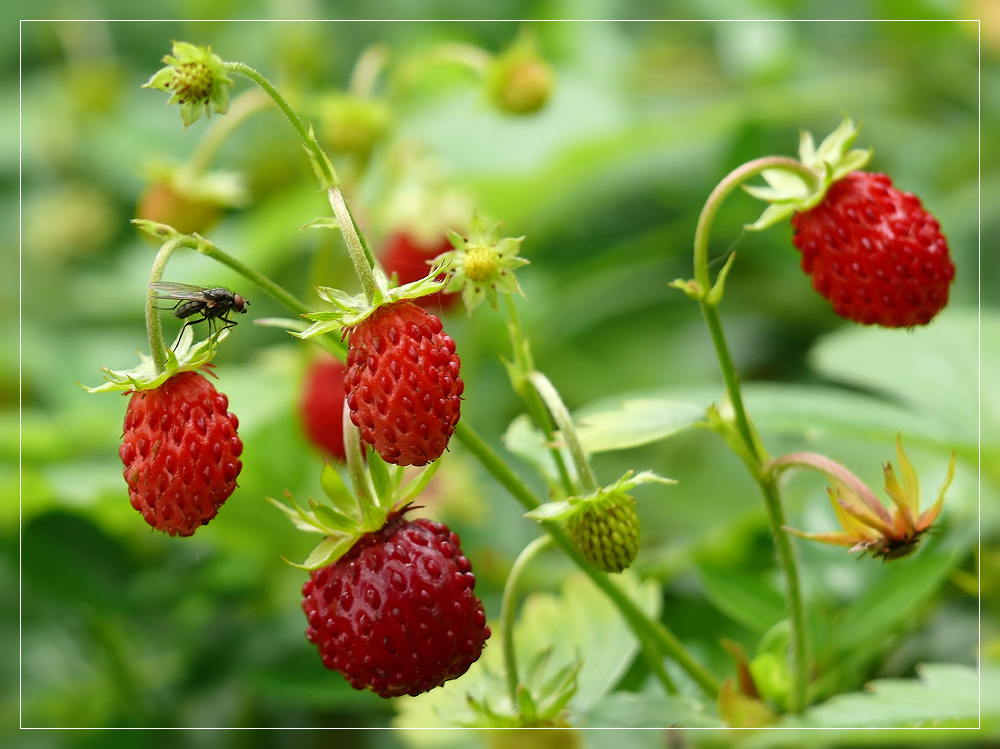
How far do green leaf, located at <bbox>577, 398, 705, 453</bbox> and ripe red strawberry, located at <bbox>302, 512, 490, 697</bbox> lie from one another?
0.10m

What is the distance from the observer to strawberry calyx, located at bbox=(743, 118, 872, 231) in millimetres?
505

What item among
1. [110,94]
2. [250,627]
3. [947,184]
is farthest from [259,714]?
[110,94]

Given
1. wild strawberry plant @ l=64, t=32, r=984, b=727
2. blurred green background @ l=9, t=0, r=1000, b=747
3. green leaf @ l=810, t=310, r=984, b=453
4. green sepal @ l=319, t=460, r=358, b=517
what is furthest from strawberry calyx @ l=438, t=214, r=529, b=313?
green leaf @ l=810, t=310, r=984, b=453

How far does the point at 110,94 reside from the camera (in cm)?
168

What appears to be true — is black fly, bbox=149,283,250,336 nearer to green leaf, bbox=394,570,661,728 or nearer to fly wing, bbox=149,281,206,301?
fly wing, bbox=149,281,206,301

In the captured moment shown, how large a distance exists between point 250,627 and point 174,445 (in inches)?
21.4

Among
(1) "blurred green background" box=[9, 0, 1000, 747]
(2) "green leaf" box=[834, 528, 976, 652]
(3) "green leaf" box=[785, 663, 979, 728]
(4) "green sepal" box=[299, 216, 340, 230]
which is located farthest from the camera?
(1) "blurred green background" box=[9, 0, 1000, 747]

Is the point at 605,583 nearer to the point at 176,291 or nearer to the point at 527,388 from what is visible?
the point at 527,388

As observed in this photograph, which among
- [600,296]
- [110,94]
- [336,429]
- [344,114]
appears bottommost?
[336,429]

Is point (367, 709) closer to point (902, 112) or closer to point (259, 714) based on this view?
point (259, 714)

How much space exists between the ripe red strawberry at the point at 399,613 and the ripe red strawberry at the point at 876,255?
0.23 m

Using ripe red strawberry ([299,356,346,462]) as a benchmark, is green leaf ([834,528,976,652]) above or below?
below

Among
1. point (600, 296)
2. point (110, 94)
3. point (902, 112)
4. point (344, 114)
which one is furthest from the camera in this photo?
point (110, 94)

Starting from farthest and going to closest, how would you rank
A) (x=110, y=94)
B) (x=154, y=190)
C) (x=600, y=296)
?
1. (x=110, y=94)
2. (x=600, y=296)
3. (x=154, y=190)
